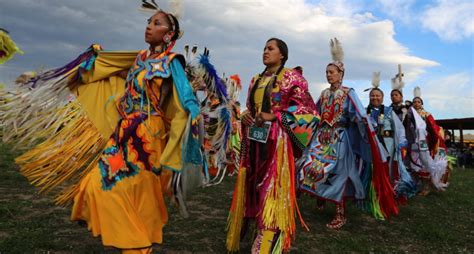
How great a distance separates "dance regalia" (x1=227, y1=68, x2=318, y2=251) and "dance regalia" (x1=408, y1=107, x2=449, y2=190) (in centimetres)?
503

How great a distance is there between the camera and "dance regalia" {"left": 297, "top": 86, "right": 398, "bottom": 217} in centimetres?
506

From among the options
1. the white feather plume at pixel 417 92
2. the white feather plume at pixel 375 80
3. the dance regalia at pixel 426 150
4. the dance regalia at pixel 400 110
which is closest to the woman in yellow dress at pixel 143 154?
the white feather plume at pixel 375 80

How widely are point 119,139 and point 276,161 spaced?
134 cm

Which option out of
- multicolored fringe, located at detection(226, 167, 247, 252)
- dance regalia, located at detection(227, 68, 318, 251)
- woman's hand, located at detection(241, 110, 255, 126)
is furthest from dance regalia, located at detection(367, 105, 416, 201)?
multicolored fringe, located at detection(226, 167, 247, 252)

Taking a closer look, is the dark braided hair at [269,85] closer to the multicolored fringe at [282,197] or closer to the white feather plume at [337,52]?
the multicolored fringe at [282,197]

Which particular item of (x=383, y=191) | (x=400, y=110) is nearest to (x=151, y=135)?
(x=383, y=191)

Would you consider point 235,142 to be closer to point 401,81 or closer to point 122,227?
point 401,81

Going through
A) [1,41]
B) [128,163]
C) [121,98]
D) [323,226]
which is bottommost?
[323,226]

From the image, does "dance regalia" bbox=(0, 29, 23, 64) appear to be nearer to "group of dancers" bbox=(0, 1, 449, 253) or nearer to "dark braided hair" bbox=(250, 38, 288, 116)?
"group of dancers" bbox=(0, 1, 449, 253)

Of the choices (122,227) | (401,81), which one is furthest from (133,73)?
(401,81)

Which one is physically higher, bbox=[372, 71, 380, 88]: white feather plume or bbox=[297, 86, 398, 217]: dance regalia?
bbox=[372, 71, 380, 88]: white feather plume

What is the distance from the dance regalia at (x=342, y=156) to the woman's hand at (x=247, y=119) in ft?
5.42

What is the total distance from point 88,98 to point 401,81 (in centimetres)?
612

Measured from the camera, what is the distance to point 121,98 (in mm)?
3002
